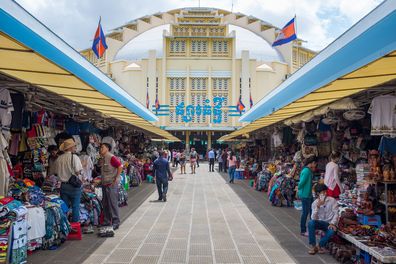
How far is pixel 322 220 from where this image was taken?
19.3 ft

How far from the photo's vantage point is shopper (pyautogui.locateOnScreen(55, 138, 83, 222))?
21.7 feet

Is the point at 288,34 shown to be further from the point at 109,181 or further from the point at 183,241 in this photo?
the point at 183,241

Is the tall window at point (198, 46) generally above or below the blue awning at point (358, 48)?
above

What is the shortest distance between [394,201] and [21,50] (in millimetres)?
5386

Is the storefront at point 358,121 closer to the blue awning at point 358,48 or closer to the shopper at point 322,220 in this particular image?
the blue awning at point 358,48

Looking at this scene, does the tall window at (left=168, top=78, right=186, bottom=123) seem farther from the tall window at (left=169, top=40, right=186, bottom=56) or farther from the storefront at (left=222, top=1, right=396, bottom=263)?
the storefront at (left=222, top=1, right=396, bottom=263)

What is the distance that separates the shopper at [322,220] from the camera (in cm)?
577

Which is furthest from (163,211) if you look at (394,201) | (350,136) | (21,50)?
(21,50)

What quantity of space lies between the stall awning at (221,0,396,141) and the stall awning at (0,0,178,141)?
322 cm

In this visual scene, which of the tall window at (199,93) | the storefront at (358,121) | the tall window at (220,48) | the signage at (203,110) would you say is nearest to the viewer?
the storefront at (358,121)

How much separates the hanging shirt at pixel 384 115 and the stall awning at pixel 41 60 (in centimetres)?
419

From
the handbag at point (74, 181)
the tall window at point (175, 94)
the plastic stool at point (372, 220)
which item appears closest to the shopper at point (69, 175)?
the handbag at point (74, 181)

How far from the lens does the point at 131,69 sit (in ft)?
138

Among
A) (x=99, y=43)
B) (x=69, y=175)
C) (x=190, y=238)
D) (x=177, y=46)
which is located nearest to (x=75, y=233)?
(x=69, y=175)
